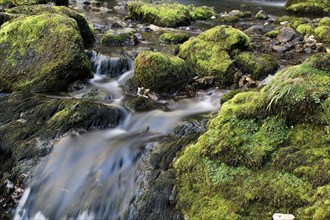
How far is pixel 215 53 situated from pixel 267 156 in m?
6.27

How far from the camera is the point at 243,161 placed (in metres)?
4.99

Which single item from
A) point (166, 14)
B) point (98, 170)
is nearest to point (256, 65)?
point (98, 170)

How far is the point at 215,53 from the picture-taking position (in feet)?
35.3

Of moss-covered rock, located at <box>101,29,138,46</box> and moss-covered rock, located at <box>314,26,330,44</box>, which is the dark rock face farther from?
moss-covered rock, located at <box>314,26,330,44</box>

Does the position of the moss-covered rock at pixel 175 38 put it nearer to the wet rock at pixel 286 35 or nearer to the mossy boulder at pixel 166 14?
the wet rock at pixel 286 35

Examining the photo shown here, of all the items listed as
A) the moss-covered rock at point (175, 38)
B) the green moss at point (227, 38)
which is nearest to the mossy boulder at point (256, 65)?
the green moss at point (227, 38)

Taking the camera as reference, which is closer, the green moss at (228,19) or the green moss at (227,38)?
the green moss at (227,38)

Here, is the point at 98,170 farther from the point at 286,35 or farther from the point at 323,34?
the point at 323,34

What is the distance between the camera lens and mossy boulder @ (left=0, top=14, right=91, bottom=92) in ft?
31.6

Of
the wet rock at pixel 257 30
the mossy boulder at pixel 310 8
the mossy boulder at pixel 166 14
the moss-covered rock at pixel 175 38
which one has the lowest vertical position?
the mossy boulder at pixel 310 8

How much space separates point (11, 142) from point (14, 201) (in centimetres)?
Answer: 137

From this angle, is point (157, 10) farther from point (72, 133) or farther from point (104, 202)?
point (104, 202)

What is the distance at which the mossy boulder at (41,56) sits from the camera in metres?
9.62

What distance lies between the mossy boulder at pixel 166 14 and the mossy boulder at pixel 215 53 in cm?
697
